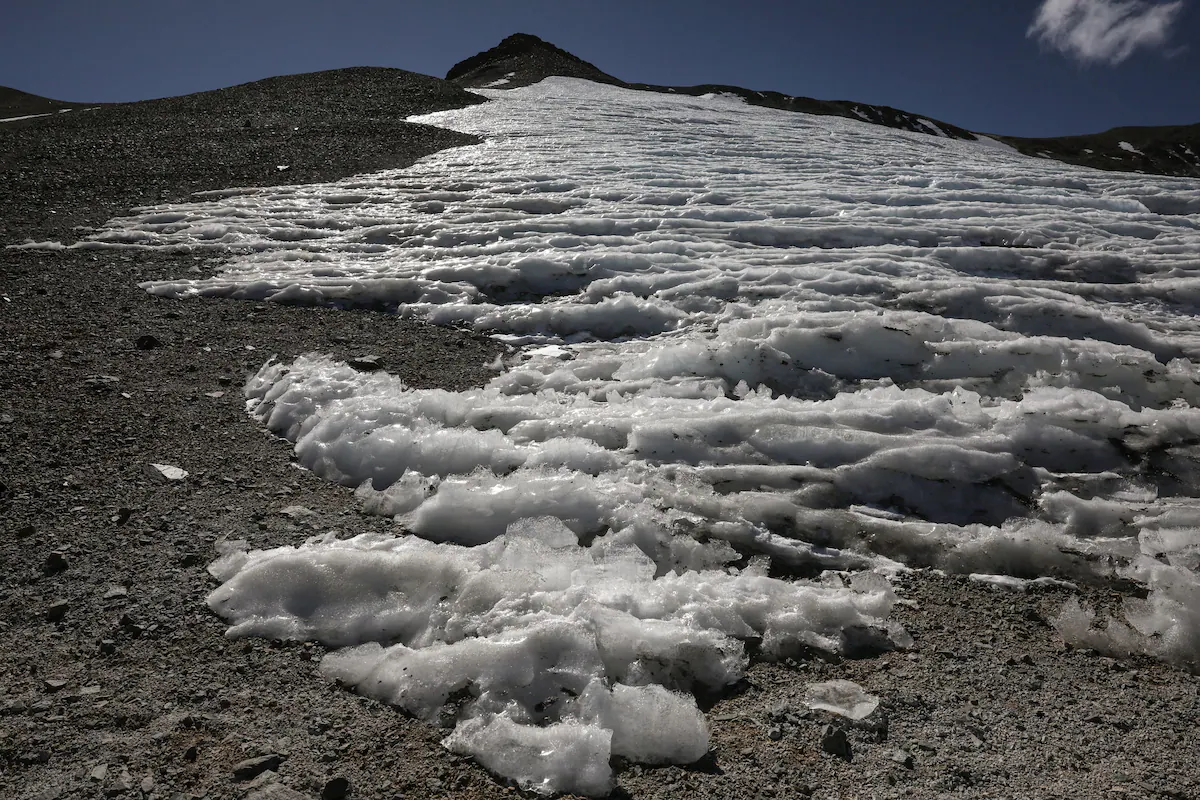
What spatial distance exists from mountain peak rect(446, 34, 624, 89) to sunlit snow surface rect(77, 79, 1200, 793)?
2891 centimetres

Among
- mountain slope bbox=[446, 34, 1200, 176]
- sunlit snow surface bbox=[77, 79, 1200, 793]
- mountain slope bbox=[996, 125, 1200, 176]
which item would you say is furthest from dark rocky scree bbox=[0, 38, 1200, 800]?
mountain slope bbox=[996, 125, 1200, 176]

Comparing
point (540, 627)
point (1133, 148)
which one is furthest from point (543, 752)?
point (1133, 148)

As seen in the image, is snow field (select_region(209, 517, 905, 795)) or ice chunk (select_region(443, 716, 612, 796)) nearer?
ice chunk (select_region(443, 716, 612, 796))

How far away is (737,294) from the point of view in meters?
6.53

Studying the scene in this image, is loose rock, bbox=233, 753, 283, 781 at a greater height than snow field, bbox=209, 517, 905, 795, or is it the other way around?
snow field, bbox=209, 517, 905, 795

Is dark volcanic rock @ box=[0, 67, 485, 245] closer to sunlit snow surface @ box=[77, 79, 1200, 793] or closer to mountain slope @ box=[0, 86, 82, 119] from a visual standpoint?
sunlit snow surface @ box=[77, 79, 1200, 793]

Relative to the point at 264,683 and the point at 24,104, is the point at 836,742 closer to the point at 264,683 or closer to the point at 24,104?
the point at 264,683

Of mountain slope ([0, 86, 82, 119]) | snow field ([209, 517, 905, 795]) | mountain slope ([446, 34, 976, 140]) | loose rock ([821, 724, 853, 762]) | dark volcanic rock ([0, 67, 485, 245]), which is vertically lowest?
loose rock ([821, 724, 853, 762])

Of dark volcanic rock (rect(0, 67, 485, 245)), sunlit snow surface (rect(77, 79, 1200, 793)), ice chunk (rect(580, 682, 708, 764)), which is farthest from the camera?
dark volcanic rock (rect(0, 67, 485, 245))

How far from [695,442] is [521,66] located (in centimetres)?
4308

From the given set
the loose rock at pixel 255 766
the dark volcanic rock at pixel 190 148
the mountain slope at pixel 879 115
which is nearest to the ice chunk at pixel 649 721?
the loose rock at pixel 255 766

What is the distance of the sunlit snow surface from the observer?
101 inches

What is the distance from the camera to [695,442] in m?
3.97

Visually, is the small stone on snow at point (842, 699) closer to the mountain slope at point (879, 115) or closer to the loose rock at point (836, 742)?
the loose rock at point (836, 742)
